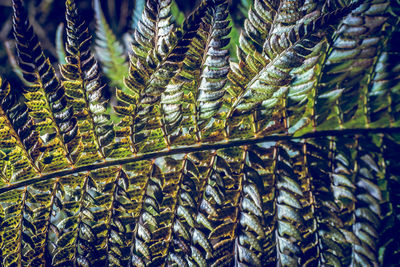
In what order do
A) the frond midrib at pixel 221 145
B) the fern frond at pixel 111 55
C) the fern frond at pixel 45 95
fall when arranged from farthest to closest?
the fern frond at pixel 111 55 < the frond midrib at pixel 221 145 < the fern frond at pixel 45 95

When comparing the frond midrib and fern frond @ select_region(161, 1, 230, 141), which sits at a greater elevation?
fern frond @ select_region(161, 1, 230, 141)

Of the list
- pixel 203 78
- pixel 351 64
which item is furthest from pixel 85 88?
pixel 351 64

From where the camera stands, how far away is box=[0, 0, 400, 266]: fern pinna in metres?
0.79

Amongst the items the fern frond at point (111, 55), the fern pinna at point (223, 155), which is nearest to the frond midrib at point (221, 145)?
the fern pinna at point (223, 155)

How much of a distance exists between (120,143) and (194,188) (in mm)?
249

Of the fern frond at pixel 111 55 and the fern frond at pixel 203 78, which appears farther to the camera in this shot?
the fern frond at pixel 111 55

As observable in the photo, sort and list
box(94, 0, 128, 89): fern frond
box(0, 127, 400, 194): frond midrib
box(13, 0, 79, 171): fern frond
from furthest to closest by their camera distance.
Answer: box(94, 0, 128, 89): fern frond < box(0, 127, 400, 194): frond midrib < box(13, 0, 79, 171): fern frond

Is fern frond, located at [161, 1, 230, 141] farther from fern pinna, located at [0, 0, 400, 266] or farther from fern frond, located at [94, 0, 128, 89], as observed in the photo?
fern frond, located at [94, 0, 128, 89]

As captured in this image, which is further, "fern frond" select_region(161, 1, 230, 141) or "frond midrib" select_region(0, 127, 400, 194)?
"frond midrib" select_region(0, 127, 400, 194)

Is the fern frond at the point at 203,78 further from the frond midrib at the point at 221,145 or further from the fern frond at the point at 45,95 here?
the fern frond at the point at 45,95

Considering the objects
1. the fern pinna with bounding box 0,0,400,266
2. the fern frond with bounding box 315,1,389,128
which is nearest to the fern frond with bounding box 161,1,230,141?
the fern pinna with bounding box 0,0,400,266

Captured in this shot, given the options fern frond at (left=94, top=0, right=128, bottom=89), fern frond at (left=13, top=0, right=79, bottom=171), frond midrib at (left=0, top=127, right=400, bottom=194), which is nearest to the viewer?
fern frond at (left=13, top=0, right=79, bottom=171)

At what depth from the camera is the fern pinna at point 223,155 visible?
2.60 feet

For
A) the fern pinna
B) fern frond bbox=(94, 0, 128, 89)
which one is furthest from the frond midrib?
fern frond bbox=(94, 0, 128, 89)
